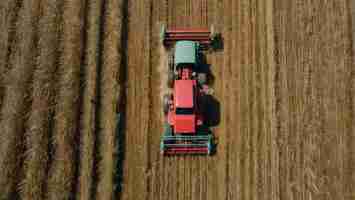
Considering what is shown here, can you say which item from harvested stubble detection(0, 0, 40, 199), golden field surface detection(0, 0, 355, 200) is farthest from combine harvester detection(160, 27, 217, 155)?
harvested stubble detection(0, 0, 40, 199)

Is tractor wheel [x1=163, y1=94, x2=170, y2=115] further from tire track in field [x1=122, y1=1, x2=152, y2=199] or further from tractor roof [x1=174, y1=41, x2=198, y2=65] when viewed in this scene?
tractor roof [x1=174, y1=41, x2=198, y2=65]

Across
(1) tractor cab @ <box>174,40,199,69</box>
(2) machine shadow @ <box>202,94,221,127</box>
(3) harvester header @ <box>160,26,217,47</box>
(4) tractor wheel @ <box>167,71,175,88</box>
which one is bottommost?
(2) machine shadow @ <box>202,94,221,127</box>

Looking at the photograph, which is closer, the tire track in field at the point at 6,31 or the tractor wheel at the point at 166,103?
the tractor wheel at the point at 166,103

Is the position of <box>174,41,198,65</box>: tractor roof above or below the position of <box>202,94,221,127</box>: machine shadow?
above

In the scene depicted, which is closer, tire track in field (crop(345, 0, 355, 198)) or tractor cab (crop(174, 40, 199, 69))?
tractor cab (crop(174, 40, 199, 69))

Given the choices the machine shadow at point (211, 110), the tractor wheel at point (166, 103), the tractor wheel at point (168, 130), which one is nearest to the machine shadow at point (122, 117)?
the tractor wheel at point (166, 103)

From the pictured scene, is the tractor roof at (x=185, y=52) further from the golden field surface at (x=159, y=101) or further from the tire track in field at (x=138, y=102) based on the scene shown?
the tire track in field at (x=138, y=102)

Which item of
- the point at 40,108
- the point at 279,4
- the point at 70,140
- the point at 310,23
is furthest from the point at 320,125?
the point at 40,108

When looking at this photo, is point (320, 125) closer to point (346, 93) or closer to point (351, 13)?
point (346, 93)
